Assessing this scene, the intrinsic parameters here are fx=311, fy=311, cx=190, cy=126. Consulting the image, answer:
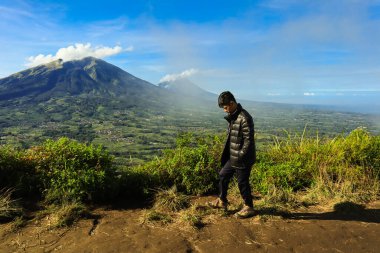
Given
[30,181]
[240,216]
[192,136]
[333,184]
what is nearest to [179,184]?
[192,136]

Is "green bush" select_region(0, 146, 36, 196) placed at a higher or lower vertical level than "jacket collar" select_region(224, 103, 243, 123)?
lower

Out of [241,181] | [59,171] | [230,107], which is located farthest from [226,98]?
[59,171]

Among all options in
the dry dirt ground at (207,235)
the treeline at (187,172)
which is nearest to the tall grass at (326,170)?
the treeline at (187,172)

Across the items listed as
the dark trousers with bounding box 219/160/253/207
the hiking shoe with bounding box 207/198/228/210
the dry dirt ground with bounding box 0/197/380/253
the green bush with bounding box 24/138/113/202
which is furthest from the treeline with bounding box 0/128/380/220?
the dark trousers with bounding box 219/160/253/207

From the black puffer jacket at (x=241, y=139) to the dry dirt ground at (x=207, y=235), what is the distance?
1.05 meters

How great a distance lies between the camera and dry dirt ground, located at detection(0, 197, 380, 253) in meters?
4.37

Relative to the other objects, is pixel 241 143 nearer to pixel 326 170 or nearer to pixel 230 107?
pixel 230 107

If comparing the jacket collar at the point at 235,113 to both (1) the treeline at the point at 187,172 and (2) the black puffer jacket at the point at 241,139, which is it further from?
(1) the treeline at the point at 187,172

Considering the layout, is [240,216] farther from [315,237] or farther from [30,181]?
[30,181]

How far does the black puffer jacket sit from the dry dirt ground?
1.05m

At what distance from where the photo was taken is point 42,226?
4.91 metres

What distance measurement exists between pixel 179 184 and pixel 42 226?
111 inches

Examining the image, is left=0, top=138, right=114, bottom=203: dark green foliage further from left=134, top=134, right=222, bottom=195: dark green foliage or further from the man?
the man

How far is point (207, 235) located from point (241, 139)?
1632mm
